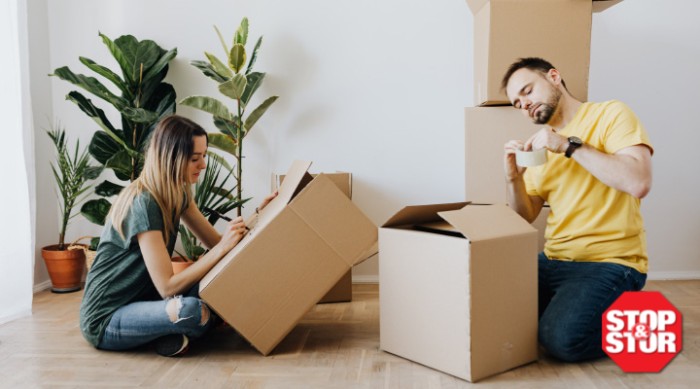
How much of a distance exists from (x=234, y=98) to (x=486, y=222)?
1.52 meters

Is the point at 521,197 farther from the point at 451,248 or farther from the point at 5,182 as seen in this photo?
the point at 5,182

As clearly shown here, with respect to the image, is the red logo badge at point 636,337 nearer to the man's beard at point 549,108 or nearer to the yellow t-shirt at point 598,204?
the yellow t-shirt at point 598,204

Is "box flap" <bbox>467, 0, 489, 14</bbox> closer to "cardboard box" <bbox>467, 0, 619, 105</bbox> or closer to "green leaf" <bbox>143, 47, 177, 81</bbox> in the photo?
"cardboard box" <bbox>467, 0, 619, 105</bbox>

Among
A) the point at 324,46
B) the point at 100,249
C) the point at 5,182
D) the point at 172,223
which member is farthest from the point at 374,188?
the point at 5,182

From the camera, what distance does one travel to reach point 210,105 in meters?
2.69

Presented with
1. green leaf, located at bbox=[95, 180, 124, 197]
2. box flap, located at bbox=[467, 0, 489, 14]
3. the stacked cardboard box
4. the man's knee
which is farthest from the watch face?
green leaf, located at bbox=[95, 180, 124, 197]

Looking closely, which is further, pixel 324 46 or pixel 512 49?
Result: pixel 324 46

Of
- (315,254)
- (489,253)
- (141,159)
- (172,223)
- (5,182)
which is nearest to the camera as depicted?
(489,253)

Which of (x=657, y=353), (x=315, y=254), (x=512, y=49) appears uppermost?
(x=512, y=49)

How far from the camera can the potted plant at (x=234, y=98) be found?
104 inches

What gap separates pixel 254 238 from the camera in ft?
5.54

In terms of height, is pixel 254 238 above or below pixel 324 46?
below

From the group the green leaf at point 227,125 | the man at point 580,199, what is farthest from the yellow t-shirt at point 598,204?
the green leaf at point 227,125

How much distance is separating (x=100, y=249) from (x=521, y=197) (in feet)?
4.70
